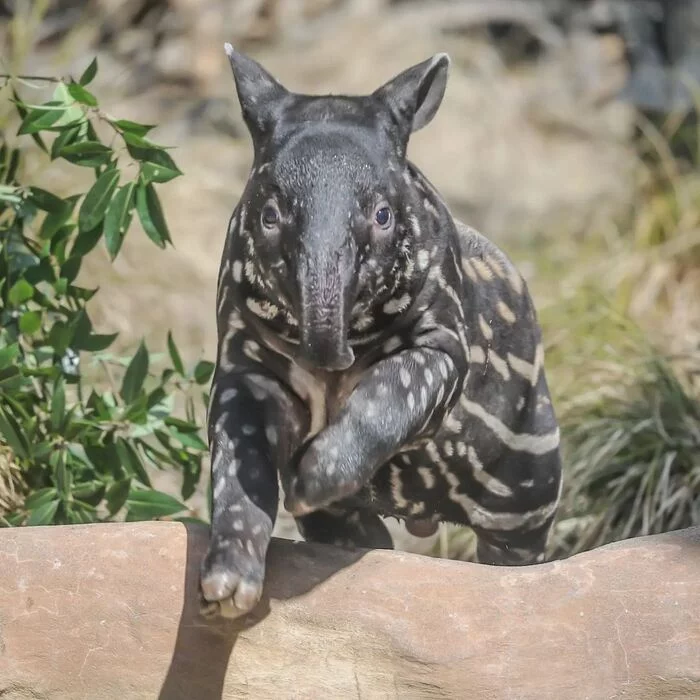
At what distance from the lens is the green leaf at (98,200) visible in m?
4.39

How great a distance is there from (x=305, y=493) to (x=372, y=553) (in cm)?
44

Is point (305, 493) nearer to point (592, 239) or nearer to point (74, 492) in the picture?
point (74, 492)

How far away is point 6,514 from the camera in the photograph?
4559mm

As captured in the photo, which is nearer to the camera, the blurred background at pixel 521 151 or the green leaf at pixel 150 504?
the green leaf at pixel 150 504

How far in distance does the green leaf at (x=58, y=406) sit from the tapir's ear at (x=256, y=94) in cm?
121

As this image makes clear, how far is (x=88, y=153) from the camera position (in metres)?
4.46

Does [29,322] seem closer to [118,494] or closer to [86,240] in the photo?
[86,240]

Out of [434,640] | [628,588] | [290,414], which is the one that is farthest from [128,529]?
[628,588]

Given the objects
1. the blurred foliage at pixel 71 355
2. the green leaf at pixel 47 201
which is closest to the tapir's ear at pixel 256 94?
the blurred foliage at pixel 71 355

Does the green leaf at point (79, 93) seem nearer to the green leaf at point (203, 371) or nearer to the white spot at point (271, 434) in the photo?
the green leaf at point (203, 371)

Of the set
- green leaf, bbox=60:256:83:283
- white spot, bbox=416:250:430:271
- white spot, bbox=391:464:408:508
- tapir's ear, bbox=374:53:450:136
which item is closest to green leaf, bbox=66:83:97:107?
green leaf, bbox=60:256:83:283

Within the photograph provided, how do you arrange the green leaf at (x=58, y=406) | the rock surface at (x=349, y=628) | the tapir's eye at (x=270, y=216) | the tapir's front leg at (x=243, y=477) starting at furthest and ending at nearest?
1. the green leaf at (x=58, y=406)
2. the tapir's eye at (x=270, y=216)
3. the rock surface at (x=349, y=628)
4. the tapir's front leg at (x=243, y=477)

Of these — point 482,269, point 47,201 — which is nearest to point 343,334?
point 482,269

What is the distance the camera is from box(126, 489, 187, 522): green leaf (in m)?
4.44
